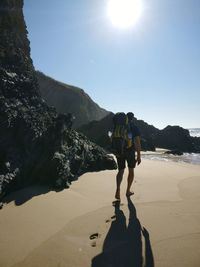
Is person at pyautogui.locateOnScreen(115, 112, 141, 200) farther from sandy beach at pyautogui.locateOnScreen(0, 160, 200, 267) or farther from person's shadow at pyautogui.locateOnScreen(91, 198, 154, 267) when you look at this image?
person's shadow at pyautogui.locateOnScreen(91, 198, 154, 267)

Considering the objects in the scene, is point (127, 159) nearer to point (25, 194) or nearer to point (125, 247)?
point (25, 194)

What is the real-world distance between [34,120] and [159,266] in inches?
167

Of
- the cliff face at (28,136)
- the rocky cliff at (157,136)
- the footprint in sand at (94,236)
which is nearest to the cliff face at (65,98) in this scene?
the rocky cliff at (157,136)

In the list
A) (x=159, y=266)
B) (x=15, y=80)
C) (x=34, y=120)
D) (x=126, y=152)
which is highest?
(x=15, y=80)

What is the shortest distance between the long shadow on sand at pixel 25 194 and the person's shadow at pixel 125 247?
1.70 m

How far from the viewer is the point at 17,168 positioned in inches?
205

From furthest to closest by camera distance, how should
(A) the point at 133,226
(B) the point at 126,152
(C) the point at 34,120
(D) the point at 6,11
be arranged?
(D) the point at 6,11 < (C) the point at 34,120 < (B) the point at 126,152 < (A) the point at 133,226

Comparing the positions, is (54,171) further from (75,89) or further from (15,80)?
(75,89)

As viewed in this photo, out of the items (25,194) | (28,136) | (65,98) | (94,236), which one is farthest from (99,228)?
(65,98)

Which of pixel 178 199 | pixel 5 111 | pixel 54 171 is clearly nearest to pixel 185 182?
pixel 178 199

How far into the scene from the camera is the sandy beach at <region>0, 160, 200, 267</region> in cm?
296

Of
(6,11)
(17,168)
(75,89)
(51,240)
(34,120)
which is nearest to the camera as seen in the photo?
(51,240)

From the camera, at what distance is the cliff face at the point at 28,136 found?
17.5ft

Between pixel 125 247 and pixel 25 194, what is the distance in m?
2.46
